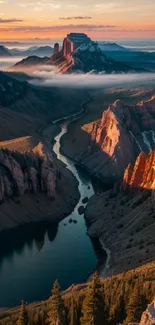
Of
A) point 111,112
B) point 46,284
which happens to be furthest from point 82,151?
point 46,284

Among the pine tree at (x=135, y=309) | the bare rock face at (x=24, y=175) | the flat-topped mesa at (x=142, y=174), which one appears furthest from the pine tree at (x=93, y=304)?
the bare rock face at (x=24, y=175)

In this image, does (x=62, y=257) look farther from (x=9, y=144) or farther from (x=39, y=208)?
(x=9, y=144)

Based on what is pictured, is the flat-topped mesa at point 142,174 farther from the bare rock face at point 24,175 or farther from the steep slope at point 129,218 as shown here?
the bare rock face at point 24,175

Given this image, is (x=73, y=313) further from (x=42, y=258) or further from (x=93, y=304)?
(x=42, y=258)

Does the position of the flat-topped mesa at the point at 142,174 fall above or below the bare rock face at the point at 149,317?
above

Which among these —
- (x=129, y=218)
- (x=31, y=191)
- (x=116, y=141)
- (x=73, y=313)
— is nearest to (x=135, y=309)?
(x=73, y=313)
